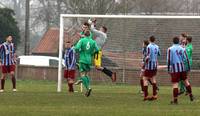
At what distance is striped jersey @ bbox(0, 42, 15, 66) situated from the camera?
25.5 meters

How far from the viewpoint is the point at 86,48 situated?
854 inches

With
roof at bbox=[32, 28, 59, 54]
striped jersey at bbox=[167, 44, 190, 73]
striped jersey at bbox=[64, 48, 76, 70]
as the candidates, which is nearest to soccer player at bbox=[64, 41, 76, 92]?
striped jersey at bbox=[64, 48, 76, 70]

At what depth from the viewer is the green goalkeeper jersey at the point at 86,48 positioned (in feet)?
70.9

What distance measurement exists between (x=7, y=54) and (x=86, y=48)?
16.0 feet

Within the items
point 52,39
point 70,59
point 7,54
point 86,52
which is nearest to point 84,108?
point 86,52

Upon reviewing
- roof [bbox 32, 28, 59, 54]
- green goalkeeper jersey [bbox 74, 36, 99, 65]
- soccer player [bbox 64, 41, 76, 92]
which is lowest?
soccer player [bbox 64, 41, 76, 92]

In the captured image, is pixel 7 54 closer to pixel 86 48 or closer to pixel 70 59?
pixel 70 59

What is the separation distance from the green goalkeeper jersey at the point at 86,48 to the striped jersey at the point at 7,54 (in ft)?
15.1

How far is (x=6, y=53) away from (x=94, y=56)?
4.46 metres

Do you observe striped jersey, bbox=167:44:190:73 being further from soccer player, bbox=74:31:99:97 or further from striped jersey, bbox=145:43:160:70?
soccer player, bbox=74:31:99:97

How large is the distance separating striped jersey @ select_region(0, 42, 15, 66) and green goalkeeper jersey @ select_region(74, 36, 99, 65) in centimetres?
461

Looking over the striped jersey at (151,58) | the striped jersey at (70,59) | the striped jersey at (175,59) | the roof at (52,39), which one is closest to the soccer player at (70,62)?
the striped jersey at (70,59)

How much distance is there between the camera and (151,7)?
181ft

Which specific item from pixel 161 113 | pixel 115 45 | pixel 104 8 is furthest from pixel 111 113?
pixel 104 8
